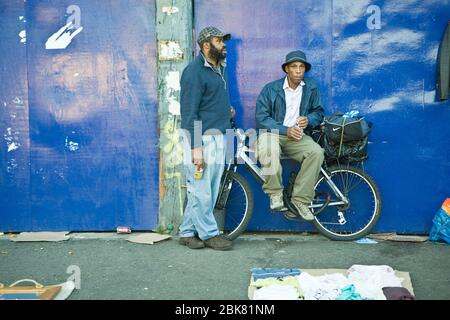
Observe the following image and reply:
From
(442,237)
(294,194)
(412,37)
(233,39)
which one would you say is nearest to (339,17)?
(412,37)

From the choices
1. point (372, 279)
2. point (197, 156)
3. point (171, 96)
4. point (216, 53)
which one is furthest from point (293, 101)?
point (372, 279)

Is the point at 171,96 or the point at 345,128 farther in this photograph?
the point at 171,96

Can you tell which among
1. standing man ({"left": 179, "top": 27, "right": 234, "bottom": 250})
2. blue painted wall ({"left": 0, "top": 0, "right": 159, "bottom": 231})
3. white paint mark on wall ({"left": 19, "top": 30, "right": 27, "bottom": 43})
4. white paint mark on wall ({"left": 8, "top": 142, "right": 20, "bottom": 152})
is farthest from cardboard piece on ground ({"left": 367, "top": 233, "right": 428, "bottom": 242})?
white paint mark on wall ({"left": 19, "top": 30, "right": 27, "bottom": 43})

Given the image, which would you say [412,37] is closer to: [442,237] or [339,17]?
[339,17]

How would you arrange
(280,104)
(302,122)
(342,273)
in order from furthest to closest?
1. (280,104)
2. (302,122)
3. (342,273)

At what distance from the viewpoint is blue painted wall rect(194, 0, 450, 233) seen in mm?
5715

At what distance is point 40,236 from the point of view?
235 inches

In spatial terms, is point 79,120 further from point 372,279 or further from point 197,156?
point 372,279

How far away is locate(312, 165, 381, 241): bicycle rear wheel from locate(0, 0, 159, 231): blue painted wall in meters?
1.96

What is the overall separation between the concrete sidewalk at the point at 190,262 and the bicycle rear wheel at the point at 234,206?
18 cm

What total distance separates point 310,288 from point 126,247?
226 cm

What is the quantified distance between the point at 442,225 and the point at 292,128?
6.52 feet

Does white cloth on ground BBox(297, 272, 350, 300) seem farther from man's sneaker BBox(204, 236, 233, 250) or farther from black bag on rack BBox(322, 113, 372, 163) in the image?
black bag on rack BBox(322, 113, 372, 163)

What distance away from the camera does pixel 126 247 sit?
18.2ft
